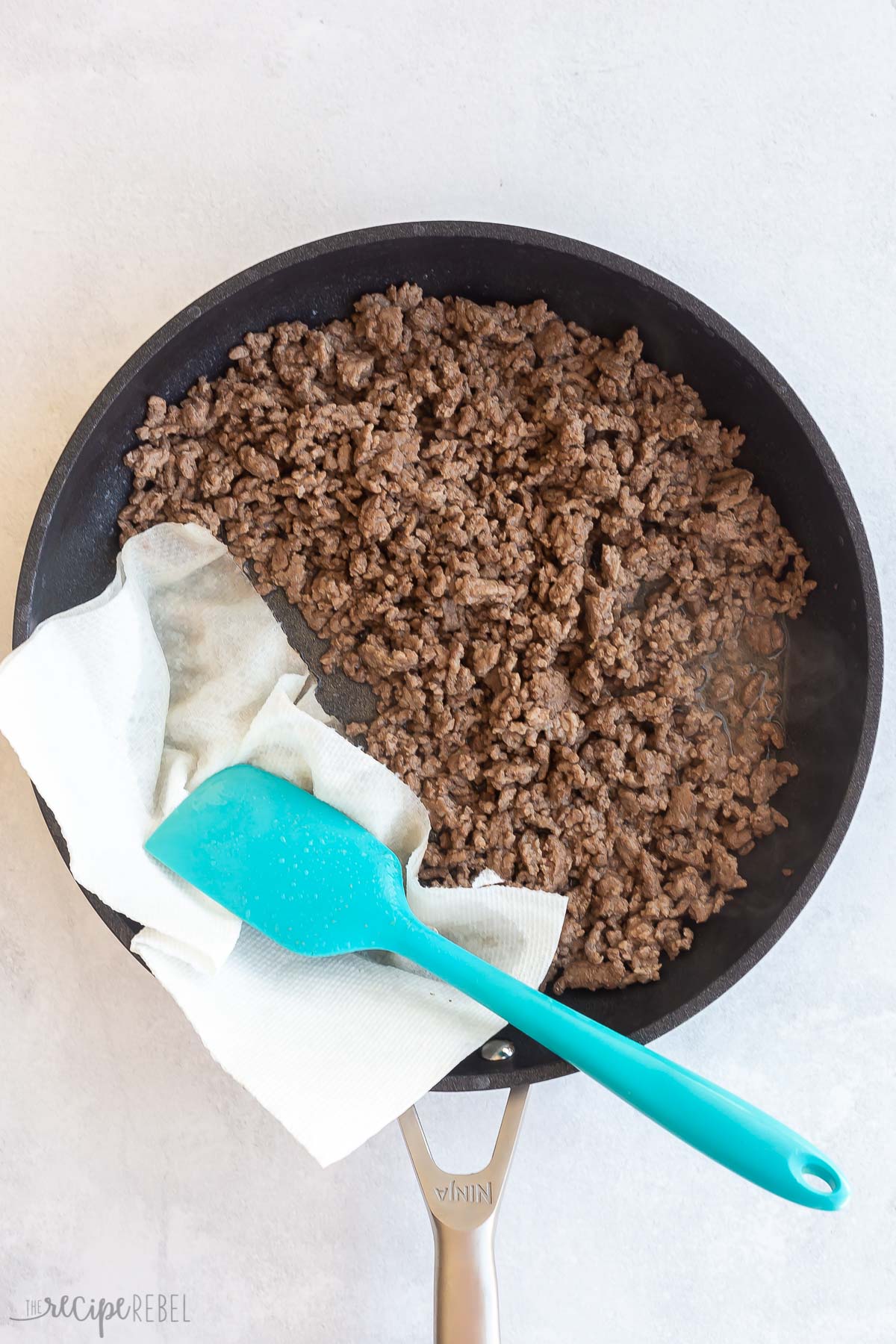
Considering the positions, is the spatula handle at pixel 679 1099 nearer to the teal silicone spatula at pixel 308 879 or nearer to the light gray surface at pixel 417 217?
the teal silicone spatula at pixel 308 879

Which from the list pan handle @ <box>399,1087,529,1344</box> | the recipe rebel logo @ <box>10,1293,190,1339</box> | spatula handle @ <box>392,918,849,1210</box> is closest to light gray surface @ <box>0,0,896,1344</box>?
the recipe rebel logo @ <box>10,1293,190,1339</box>

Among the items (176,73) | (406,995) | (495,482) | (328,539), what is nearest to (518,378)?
(495,482)

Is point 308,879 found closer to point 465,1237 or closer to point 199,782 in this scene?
point 199,782

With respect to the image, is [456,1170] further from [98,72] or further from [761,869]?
[98,72]

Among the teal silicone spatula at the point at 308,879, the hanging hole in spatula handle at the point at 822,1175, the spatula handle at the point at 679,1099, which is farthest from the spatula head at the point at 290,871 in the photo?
the hanging hole in spatula handle at the point at 822,1175

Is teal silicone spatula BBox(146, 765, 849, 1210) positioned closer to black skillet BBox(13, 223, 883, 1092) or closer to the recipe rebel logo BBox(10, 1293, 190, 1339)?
black skillet BBox(13, 223, 883, 1092)
